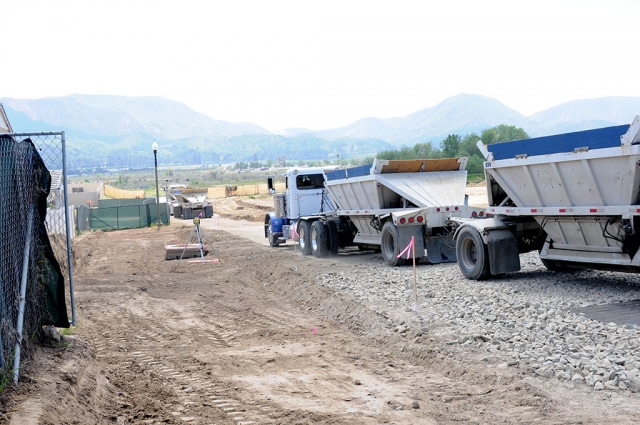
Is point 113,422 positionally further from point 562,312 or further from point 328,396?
point 562,312

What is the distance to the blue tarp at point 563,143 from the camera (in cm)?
1022

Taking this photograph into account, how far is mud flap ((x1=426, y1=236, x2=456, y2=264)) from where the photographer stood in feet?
51.6

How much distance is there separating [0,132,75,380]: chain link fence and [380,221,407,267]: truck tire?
9092 millimetres

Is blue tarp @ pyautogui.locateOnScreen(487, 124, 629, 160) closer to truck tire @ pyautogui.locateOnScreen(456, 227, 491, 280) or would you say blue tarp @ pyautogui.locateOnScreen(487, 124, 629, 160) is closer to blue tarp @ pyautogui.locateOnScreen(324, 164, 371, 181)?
truck tire @ pyautogui.locateOnScreen(456, 227, 491, 280)

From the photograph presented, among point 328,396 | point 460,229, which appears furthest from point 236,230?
point 328,396

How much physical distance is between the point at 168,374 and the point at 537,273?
8002 millimetres

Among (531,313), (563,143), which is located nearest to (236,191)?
(563,143)

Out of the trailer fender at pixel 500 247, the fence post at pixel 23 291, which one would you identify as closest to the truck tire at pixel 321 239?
the trailer fender at pixel 500 247

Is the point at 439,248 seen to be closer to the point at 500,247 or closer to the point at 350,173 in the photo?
the point at 500,247

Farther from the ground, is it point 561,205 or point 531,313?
point 561,205

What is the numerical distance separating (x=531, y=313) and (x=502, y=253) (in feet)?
10.6

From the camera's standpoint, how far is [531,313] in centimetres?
952

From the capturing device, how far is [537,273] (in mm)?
13312

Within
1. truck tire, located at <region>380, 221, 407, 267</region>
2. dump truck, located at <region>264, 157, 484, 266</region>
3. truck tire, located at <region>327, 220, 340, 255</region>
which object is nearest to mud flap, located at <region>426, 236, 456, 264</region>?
dump truck, located at <region>264, 157, 484, 266</region>
